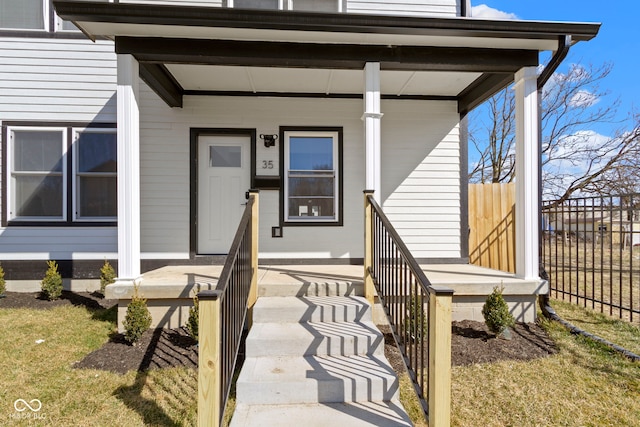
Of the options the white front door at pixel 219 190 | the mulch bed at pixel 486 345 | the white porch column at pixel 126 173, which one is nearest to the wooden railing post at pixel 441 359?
the mulch bed at pixel 486 345

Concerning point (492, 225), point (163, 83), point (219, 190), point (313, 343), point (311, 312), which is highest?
point (163, 83)

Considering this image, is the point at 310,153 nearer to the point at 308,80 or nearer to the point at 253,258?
the point at 308,80

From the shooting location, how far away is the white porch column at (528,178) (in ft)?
12.3

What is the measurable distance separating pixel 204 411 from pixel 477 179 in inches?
667

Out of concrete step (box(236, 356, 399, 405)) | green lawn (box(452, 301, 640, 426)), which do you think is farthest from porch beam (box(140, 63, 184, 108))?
green lawn (box(452, 301, 640, 426))

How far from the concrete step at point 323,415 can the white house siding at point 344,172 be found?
293cm

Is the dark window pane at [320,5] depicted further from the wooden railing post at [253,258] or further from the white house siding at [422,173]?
the wooden railing post at [253,258]

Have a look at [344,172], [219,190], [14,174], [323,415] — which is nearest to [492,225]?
[344,172]

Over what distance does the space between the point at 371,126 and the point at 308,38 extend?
44.7 inches

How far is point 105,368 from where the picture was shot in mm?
2932

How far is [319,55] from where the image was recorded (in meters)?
3.72

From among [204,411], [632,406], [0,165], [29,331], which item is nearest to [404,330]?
[204,411]

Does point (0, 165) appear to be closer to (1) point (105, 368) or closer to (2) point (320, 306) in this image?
(1) point (105, 368)

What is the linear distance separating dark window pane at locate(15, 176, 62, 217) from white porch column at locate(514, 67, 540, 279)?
628 centimetres
